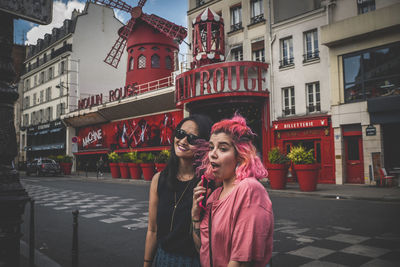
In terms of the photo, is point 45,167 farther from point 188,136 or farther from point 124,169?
point 188,136

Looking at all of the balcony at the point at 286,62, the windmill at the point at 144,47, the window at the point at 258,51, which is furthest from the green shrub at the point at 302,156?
the windmill at the point at 144,47

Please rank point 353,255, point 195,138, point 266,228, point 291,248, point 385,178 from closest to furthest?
point 266,228, point 195,138, point 353,255, point 291,248, point 385,178

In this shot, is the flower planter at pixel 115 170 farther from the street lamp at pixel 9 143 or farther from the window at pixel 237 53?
the street lamp at pixel 9 143

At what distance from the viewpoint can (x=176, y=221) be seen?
2.15 m

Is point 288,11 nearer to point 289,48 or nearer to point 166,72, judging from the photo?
point 289,48

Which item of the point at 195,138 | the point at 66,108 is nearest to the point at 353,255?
the point at 195,138

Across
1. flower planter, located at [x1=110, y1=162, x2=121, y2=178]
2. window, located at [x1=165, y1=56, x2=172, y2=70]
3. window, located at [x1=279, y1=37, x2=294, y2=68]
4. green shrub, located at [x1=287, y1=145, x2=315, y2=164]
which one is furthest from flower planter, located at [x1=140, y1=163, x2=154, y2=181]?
window, located at [x1=165, y1=56, x2=172, y2=70]

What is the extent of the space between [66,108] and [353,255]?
33.1 meters

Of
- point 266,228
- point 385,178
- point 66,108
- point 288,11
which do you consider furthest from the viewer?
point 66,108

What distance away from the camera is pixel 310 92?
50.5ft

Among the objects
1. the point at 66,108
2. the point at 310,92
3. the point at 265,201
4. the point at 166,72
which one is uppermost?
the point at 166,72

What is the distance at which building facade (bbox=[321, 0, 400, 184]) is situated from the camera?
41.2 feet

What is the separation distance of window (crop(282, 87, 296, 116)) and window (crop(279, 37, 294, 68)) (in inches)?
51.8

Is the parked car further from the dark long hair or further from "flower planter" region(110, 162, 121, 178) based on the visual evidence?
the dark long hair
